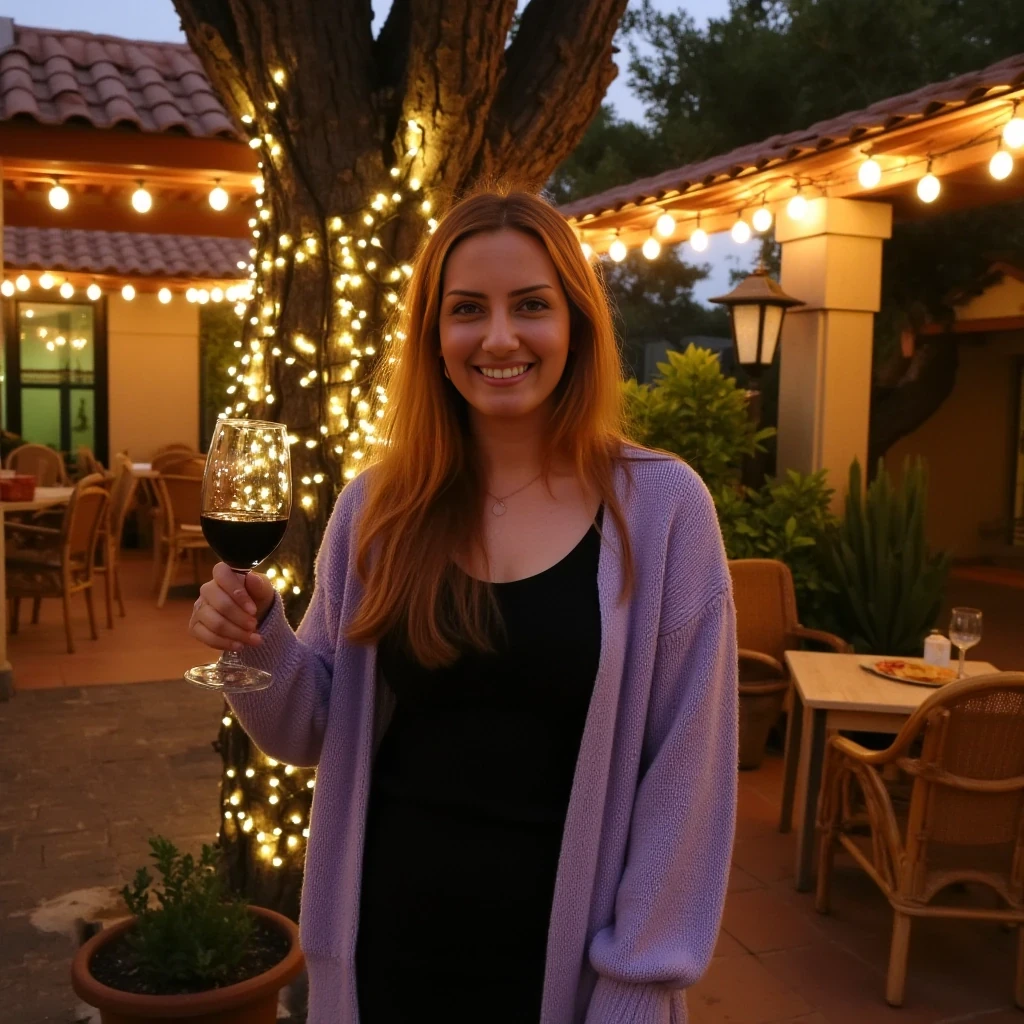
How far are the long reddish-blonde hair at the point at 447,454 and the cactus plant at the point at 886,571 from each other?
3964 millimetres

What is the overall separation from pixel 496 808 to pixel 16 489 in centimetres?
590

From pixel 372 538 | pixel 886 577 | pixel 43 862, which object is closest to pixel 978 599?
pixel 886 577

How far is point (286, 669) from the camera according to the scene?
1539mm

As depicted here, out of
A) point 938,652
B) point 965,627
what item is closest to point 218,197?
point 938,652

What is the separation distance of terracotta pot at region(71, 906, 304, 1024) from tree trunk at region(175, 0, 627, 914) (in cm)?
58

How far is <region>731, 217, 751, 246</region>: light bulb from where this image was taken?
690cm

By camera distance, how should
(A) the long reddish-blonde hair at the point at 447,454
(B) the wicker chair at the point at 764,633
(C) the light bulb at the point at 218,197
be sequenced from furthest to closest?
(C) the light bulb at the point at 218,197
(B) the wicker chair at the point at 764,633
(A) the long reddish-blonde hair at the point at 447,454

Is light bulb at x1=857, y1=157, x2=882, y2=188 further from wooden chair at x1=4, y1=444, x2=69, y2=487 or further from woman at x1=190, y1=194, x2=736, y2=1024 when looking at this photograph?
wooden chair at x1=4, y1=444, x2=69, y2=487

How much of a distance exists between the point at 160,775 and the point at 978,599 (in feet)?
24.4

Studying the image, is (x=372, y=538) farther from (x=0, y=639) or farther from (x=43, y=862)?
(x=0, y=639)

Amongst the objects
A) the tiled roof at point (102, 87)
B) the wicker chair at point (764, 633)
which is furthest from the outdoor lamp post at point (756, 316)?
the tiled roof at point (102, 87)

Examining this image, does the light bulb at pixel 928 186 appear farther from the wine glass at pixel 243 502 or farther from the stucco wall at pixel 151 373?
the stucco wall at pixel 151 373

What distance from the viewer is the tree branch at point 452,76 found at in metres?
2.67

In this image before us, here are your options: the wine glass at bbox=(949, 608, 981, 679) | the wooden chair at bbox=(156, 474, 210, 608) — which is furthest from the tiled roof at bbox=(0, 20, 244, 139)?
the wine glass at bbox=(949, 608, 981, 679)
